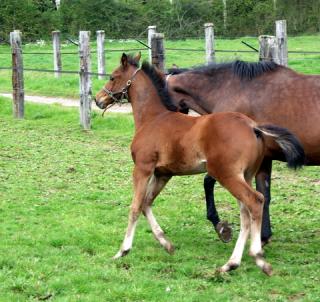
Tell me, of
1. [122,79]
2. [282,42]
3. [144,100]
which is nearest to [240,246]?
[144,100]

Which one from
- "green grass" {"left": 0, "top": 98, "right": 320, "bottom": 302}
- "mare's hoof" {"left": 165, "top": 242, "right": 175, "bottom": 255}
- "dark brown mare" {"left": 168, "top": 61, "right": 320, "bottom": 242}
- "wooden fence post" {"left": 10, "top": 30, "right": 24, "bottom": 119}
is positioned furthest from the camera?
"wooden fence post" {"left": 10, "top": 30, "right": 24, "bottom": 119}

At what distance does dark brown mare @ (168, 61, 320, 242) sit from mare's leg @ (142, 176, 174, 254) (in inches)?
25.8

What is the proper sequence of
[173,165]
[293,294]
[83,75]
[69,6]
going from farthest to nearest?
[69,6] < [83,75] < [173,165] < [293,294]

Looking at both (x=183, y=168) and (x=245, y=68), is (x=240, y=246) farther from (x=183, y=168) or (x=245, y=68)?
(x=245, y=68)

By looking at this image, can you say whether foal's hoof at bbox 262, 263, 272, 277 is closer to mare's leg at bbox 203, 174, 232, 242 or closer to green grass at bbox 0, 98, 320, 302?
green grass at bbox 0, 98, 320, 302

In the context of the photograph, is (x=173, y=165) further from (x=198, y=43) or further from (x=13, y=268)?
(x=198, y=43)

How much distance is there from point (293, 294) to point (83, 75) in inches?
364

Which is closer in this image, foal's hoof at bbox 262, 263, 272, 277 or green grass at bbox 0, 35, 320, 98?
foal's hoof at bbox 262, 263, 272, 277

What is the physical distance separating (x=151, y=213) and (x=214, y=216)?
2.56 ft

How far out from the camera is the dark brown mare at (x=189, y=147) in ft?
18.6

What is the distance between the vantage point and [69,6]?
41250 mm

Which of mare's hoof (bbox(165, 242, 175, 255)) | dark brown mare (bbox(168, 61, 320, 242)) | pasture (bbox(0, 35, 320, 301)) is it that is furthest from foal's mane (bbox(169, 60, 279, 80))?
mare's hoof (bbox(165, 242, 175, 255))

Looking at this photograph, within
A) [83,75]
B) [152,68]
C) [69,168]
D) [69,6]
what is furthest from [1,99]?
[69,6]

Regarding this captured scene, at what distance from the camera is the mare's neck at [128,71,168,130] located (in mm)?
6523
